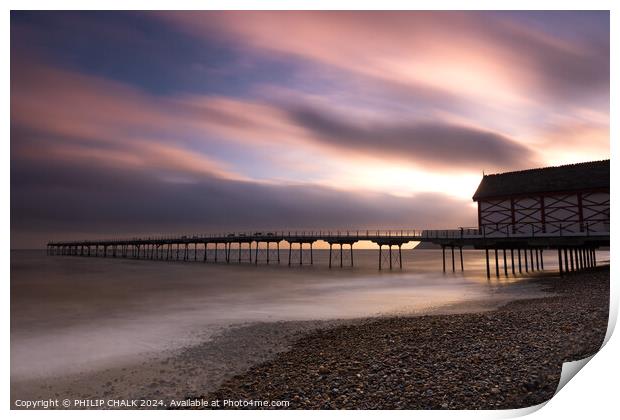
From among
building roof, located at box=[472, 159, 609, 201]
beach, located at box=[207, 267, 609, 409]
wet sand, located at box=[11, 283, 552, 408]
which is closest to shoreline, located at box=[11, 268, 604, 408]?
wet sand, located at box=[11, 283, 552, 408]

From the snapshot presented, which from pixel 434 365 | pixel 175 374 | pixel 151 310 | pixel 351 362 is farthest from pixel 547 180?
pixel 175 374

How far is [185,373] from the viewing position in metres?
8.81

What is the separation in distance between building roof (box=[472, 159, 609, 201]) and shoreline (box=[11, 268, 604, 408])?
1761cm

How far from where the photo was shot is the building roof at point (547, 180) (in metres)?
22.6

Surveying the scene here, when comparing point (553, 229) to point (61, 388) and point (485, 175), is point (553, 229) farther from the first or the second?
point (61, 388)

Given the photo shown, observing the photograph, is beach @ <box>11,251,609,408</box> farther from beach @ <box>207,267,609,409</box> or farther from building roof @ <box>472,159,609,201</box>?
building roof @ <box>472,159,609,201</box>

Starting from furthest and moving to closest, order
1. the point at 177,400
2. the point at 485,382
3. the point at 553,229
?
the point at 553,229 < the point at 177,400 < the point at 485,382

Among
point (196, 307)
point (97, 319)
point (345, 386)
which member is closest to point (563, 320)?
point (345, 386)

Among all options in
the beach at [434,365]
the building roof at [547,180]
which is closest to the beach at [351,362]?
the beach at [434,365]

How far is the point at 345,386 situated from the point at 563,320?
243 inches

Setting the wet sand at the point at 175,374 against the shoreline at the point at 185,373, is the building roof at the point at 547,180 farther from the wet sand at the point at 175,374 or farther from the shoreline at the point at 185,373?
the wet sand at the point at 175,374
